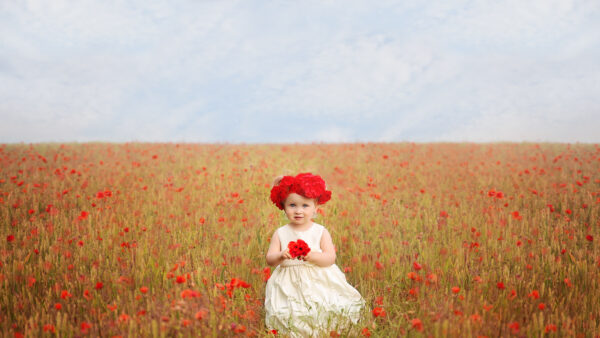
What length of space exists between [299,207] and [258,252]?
1.63m

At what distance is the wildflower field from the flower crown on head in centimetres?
86

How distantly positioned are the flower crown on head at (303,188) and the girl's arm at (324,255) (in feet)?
1.16

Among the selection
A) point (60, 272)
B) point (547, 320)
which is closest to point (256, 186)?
point (60, 272)

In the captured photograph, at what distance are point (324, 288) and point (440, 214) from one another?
12.5ft

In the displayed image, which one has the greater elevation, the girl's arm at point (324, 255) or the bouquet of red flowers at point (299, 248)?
the bouquet of red flowers at point (299, 248)

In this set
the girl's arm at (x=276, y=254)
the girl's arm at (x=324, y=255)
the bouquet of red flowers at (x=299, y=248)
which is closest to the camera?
the bouquet of red flowers at (x=299, y=248)

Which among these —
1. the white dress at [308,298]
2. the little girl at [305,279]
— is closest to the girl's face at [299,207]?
A: the little girl at [305,279]

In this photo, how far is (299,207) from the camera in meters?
3.33

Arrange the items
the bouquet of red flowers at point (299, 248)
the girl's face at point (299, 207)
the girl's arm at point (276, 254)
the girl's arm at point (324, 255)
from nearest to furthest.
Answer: the bouquet of red flowers at point (299, 248) < the girl's arm at point (276, 254) < the girl's arm at point (324, 255) < the girl's face at point (299, 207)

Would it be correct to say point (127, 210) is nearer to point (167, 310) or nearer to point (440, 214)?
point (167, 310)

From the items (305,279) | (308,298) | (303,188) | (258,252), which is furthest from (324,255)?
(258,252)

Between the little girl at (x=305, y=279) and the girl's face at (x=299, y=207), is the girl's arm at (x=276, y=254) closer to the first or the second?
the little girl at (x=305, y=279)

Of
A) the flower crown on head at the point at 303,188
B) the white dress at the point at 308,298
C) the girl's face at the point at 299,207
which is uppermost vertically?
the flower crown on head at the point at 303,188

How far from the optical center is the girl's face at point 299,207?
3.31 m
